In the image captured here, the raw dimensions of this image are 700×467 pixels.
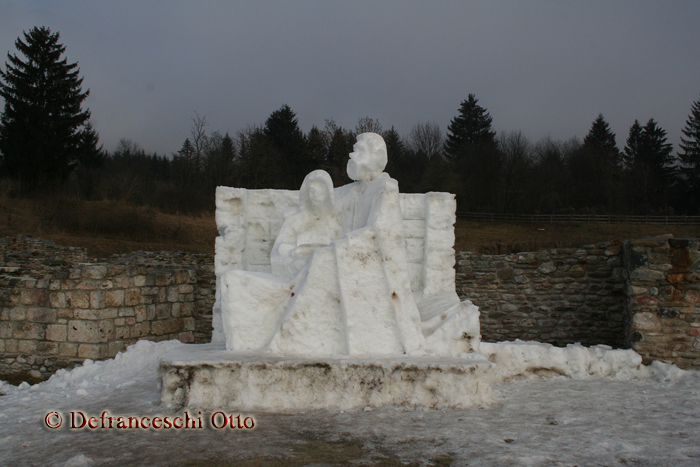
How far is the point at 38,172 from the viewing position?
2192 cm

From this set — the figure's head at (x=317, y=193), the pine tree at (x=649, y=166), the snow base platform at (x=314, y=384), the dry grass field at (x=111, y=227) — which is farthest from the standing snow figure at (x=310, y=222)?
the pine tree at (x=649, y=166)

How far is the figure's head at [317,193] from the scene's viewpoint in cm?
436

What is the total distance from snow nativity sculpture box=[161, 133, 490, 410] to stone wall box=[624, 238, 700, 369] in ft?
7.51

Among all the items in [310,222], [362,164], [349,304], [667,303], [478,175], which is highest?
[478,175]

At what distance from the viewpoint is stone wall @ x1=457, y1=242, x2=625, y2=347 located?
7402mm

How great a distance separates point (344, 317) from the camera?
→ 3654mm

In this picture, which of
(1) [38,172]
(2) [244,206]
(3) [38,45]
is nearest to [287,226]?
(2) [244,206]

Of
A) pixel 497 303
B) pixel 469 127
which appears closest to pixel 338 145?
pixel 469 127

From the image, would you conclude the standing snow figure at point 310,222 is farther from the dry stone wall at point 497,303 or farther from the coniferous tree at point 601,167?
the coniferous tree at point 601,167

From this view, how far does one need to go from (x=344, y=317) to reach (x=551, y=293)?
518cm

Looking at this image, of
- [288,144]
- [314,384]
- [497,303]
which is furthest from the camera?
[288,144]

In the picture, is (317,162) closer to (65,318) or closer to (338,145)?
(338,145)

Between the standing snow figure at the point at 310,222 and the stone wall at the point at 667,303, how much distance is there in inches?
131

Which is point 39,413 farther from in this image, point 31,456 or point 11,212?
point 11,212
